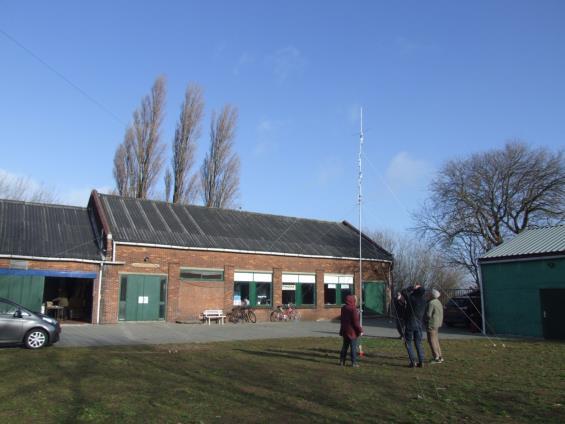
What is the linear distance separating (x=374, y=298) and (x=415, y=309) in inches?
833

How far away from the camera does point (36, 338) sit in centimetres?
1445

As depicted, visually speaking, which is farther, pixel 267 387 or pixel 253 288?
pixel 253 288

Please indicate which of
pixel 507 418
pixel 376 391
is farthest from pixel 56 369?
pixel 507 418

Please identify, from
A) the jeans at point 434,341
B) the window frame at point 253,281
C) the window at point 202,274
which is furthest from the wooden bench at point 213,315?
the jeans at point 434,341

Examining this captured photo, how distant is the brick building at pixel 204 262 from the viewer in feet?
78.2

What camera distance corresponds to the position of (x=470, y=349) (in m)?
15.7

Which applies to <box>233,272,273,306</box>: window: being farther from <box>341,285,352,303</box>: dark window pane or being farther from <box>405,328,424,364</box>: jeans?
<box>405,328,424,364</box>: jeans

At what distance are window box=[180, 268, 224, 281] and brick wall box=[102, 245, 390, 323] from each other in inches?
8.3

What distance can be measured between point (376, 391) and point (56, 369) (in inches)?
252

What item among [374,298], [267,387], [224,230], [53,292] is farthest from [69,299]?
[267,387]

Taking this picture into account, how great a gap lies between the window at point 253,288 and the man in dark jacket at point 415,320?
53.4 ft

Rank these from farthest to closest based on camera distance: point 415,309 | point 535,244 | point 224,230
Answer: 1. point 224,230
2. point 535,244
3. point 415,309

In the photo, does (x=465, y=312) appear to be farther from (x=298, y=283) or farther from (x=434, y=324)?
(x=434, y=324)

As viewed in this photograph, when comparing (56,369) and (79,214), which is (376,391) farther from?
(79,214)
